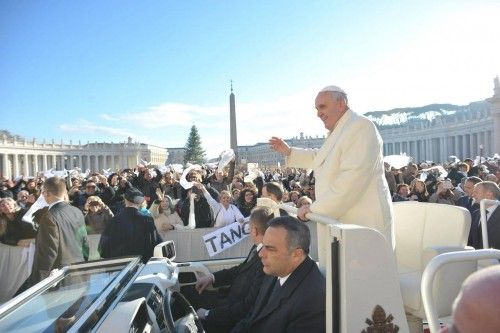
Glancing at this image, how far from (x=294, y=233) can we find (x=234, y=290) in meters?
1.61

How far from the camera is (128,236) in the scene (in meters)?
6.09

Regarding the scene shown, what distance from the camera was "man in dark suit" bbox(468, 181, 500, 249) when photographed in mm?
5734

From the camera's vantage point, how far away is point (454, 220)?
12.4 feet

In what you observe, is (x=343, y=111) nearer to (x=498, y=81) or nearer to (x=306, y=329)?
(x=306, y=329)

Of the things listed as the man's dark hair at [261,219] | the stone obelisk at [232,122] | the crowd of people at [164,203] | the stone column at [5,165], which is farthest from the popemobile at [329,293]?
the stone column at [5,165]

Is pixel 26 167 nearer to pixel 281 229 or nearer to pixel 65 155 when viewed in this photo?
pixel 65 155

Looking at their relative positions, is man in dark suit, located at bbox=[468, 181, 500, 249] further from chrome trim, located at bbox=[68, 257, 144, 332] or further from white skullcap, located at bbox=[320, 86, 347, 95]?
chrome trim, located at bbox=[68, 257, 144, 332]

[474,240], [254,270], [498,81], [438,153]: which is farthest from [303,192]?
[438,153]

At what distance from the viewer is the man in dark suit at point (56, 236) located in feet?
17.7

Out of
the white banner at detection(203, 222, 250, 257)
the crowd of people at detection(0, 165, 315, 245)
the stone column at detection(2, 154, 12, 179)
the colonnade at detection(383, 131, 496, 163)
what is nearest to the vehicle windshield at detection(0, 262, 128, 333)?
the crowd of people at detection(0, 165, 315, 245)

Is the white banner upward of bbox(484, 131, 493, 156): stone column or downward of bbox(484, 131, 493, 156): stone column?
downward

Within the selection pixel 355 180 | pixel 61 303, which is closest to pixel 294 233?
pixel 355 180

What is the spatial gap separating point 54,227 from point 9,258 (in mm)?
3167

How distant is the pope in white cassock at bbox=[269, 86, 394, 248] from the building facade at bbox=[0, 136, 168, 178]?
97720 millimetres
